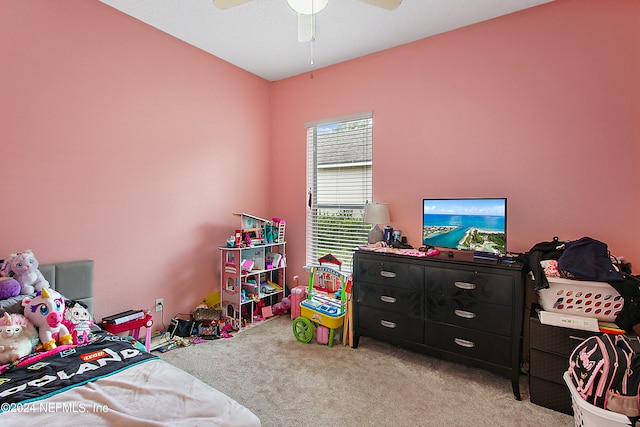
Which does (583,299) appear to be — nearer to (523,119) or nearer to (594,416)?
(594,416)

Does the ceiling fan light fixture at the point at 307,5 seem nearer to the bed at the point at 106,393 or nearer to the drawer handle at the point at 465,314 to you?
the bed at the point at 106,393

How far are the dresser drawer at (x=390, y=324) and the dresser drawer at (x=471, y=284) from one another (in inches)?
12.6

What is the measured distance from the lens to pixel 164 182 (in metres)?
2.98

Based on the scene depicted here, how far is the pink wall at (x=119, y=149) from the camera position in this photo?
2150 mm

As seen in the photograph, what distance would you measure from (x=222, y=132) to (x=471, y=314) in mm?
3049

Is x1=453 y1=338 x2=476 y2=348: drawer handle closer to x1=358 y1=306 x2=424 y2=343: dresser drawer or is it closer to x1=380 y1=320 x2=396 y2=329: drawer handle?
x1=358 y1=306 x2=424 y2=343: dresser drawer

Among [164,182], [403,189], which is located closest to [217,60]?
[164,182]

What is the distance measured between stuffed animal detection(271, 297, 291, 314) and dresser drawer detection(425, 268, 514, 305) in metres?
1.78

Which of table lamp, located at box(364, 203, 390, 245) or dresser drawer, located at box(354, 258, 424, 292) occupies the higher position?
table lamp, located at box(364, 203, 390, 245)

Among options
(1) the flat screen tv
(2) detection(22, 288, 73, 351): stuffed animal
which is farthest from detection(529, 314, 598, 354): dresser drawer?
(2) detection(22, 288, 73, 351): stuffed animal

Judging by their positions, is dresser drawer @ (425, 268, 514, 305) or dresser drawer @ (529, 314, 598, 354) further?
dresser drawer @ (425, 268, 514, 305)

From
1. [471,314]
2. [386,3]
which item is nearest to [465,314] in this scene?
[471,314]

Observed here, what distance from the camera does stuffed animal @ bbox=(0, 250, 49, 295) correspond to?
1921 mm

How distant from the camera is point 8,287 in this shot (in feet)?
6.04
